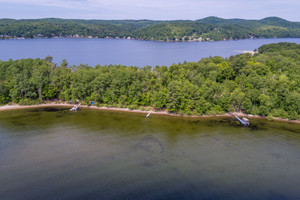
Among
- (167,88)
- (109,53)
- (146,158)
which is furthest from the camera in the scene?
(109,53)

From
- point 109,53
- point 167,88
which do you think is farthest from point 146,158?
point 109,53

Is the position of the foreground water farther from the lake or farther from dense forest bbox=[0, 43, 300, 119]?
the lake

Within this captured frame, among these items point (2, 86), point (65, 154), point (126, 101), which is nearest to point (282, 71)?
point (126, 101)

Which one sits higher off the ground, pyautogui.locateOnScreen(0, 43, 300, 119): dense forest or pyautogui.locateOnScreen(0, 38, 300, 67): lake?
pyautogui.locateOnScreen(0, 38, 300, 67): lake

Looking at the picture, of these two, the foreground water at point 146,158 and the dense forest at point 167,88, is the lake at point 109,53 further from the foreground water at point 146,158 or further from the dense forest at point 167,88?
the foreground water at point 146,158

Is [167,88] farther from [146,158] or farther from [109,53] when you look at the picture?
[109,53]

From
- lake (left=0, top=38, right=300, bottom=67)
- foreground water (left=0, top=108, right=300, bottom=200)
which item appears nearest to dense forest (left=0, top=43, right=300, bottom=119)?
foreground water (left=0, top=108, right=300, bottom=200)
